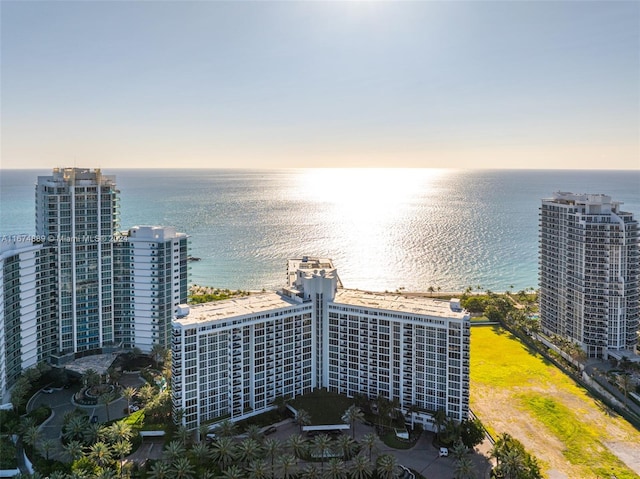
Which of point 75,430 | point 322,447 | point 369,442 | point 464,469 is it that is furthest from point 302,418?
point 75,430

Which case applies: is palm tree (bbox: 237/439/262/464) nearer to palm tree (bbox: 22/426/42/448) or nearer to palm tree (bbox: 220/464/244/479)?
palm tree (bbox: 220/464/244/479)

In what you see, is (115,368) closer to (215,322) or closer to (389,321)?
(215,322)

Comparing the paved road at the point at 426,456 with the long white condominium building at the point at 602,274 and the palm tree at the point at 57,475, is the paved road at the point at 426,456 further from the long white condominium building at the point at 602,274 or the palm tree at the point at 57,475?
the long white condominium building at the point at 602,274

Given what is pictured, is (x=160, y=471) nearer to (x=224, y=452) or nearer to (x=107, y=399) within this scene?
(x=224, y=452)

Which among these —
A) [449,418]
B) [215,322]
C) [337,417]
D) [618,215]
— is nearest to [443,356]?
[449,418]

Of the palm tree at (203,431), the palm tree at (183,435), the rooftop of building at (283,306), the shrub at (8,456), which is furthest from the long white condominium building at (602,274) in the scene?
the shrub at (8,456)

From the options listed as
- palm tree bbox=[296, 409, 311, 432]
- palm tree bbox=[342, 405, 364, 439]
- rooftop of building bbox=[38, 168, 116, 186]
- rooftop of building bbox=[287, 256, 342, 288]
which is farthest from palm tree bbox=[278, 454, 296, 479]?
rooftop of building bbox=[38, 168, 116, 186]
